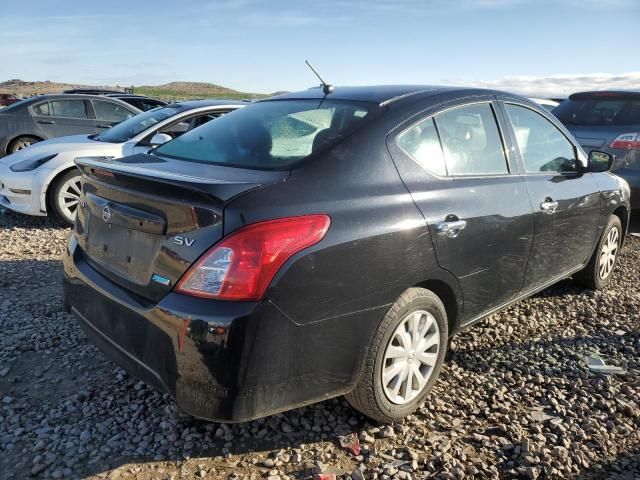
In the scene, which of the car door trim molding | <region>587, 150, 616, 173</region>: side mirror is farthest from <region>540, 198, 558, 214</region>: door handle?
<region>587, 150, 616, 173</region>: side mirror

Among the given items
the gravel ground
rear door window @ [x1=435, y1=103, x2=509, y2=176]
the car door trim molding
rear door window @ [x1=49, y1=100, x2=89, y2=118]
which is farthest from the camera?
rear door window @ [x1=49, y1=100, x2=89, y2=118]

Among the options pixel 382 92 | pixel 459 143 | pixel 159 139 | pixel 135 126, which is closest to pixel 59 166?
pixel 135 126

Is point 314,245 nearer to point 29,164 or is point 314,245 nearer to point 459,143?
point 459,143

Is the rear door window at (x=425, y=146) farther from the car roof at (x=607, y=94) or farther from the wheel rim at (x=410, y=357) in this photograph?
the car roof at (x=607, y=94)

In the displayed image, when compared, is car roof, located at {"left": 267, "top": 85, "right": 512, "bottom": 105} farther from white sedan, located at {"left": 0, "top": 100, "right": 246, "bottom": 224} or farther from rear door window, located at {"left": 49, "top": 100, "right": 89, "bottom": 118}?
rear door window, located at {"left": 49, "top": 100, "right": 89, "bottom": 118}

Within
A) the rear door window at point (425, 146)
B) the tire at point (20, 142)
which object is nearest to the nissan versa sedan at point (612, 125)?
the rear door window at point (425, 146)

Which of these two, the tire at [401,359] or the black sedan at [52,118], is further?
the black sedan at [52,118]

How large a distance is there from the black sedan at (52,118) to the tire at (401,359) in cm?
928

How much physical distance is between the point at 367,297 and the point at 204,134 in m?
1.50

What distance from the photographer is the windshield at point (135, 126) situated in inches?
256

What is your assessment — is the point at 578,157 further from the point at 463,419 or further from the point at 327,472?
the point at 327,472

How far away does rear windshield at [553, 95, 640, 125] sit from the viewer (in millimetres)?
6574

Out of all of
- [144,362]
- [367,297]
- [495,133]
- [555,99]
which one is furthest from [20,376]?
[555,99]

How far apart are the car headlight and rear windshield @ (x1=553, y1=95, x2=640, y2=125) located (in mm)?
6539
